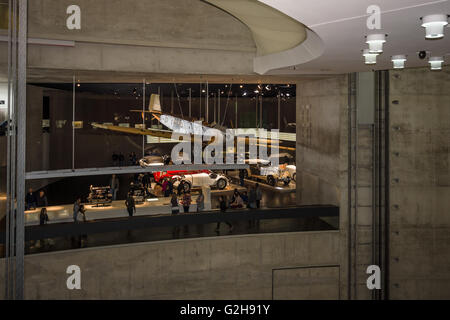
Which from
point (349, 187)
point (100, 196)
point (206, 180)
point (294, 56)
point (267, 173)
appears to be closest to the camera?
point (294, 56)

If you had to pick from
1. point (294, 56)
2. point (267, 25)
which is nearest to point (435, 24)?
point (294, 56)

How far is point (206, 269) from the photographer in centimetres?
1327

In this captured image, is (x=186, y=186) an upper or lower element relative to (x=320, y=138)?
lower

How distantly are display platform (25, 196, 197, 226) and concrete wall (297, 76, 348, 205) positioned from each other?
4548mm

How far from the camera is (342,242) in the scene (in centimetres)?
1357

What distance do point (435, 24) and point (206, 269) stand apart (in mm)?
10095

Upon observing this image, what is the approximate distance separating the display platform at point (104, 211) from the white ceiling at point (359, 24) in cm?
837

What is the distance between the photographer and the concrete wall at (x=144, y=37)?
10969mm

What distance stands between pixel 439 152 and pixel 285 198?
7238 millimetres

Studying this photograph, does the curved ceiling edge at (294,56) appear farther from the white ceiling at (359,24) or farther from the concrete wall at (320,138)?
the concrete wall at (320,138)

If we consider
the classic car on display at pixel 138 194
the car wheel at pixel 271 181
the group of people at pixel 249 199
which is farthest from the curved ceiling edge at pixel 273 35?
the car wheel at pixel 271 181

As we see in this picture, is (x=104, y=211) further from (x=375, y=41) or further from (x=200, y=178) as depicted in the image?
(x=375, y=41)

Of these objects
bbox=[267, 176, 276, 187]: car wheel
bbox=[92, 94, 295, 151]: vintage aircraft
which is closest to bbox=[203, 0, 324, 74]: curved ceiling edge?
bbox=[92, 94, 295, 151]: vintage aircraft
